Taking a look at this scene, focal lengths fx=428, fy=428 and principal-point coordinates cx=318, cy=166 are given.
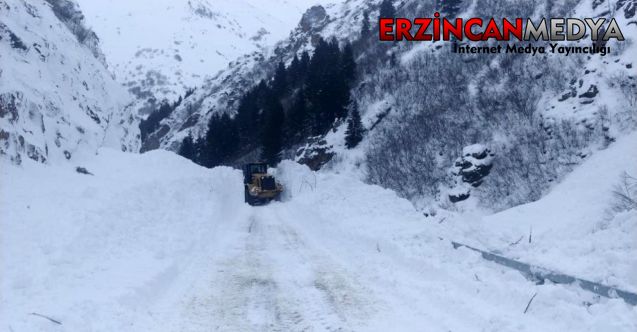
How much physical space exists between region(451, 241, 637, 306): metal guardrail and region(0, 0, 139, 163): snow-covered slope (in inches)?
505

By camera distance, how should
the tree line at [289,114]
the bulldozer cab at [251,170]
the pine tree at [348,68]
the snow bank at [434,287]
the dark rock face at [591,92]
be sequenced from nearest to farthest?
the snow bank at [434,287] < the dark rock face at [591,92] < the bulldozer cab at [251,170] < the tree line at [289,114] < the pine tree at [348,68]

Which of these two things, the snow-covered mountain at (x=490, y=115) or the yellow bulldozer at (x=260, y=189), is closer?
the snow-covered mountain at (x=490, y=115)

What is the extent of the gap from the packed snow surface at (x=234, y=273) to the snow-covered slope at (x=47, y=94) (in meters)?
1.54

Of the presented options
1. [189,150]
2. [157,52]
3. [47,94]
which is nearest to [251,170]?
[47,94]

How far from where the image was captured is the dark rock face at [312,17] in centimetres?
7844

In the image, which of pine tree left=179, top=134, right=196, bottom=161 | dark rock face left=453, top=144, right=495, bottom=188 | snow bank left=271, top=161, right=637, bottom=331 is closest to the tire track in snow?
snow bank left=271, top=161, right=637, bottom=331

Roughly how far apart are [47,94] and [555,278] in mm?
18091

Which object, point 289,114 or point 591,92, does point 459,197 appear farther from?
point 289,114

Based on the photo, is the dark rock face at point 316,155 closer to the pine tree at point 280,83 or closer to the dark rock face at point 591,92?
the pine tree at point 280,83

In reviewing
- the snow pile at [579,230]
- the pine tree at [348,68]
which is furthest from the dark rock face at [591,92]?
the pine tree at [348,68]

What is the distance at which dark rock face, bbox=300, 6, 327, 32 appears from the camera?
7844 cm

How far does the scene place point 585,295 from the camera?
5664 mm

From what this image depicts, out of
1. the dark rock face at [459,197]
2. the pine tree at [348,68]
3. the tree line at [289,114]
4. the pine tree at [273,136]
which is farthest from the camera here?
the pine tree at [273,136]

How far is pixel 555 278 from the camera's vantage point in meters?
6.29
